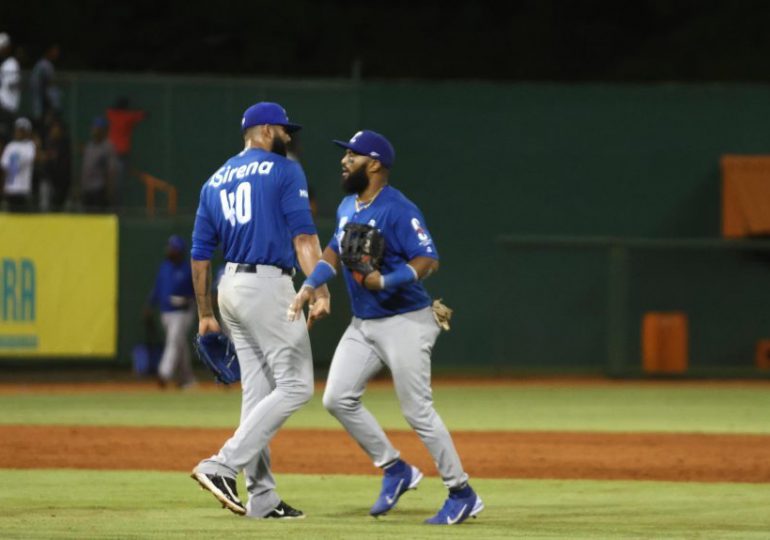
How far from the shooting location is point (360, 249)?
8492mm

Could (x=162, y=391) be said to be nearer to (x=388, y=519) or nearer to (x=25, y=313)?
(x=25, y=313)

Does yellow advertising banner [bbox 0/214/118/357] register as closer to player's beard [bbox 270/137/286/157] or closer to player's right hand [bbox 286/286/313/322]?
player's beard [bbox 270/137/286/157]

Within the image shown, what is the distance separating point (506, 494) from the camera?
34.1ft

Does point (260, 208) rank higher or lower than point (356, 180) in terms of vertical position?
lower

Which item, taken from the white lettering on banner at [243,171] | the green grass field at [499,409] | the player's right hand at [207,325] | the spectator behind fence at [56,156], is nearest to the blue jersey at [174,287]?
the green grass field at [499,409]

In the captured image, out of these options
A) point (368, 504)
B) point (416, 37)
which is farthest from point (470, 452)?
point (416, 37)

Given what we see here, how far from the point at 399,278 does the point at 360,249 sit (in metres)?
0.26

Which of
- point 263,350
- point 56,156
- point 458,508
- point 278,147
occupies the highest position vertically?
point 278,147

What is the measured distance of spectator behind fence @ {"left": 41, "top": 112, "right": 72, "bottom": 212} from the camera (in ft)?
68.4

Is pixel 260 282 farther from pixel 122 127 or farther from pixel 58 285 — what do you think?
pixel 122 127

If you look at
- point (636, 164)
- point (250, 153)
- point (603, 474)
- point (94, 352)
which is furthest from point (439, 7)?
point (250, 153)

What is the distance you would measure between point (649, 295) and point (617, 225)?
4.37 ft

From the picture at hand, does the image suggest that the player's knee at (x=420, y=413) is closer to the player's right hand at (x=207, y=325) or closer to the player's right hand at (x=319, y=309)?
the player's right hand at (x=319, y=309)

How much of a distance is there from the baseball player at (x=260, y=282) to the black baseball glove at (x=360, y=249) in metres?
0.15
